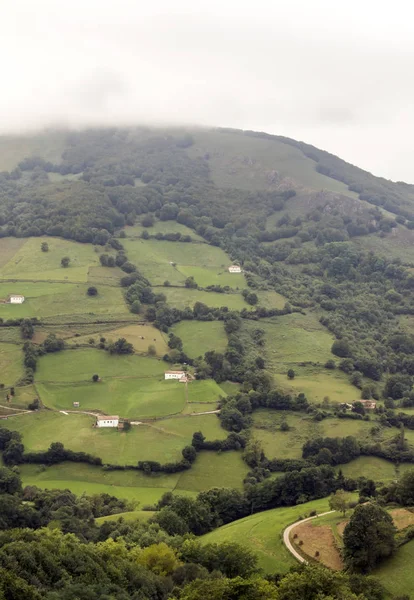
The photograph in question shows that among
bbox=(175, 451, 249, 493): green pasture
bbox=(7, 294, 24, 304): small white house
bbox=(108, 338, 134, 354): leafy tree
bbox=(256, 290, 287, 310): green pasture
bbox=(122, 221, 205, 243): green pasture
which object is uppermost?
bbox=(122, 221, 205, 243): green pasture

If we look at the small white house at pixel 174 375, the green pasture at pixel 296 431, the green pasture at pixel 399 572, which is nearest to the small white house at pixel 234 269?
the small white house at pixel 174 375

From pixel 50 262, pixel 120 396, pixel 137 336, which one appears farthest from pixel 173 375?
pixel 50 262

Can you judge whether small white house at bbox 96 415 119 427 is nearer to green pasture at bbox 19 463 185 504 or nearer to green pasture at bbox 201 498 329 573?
green pasture at bbox 19 463 185 504

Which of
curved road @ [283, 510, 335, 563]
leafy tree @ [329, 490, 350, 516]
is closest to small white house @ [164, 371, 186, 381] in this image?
curved road @ [283, 510, 335, 563]

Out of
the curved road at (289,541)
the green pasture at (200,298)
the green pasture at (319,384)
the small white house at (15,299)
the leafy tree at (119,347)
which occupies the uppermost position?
the green pasture at (200,298)

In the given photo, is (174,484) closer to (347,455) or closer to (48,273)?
(347,455)

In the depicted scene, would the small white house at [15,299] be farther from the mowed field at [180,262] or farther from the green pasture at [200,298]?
the mowed field at [180,262]
